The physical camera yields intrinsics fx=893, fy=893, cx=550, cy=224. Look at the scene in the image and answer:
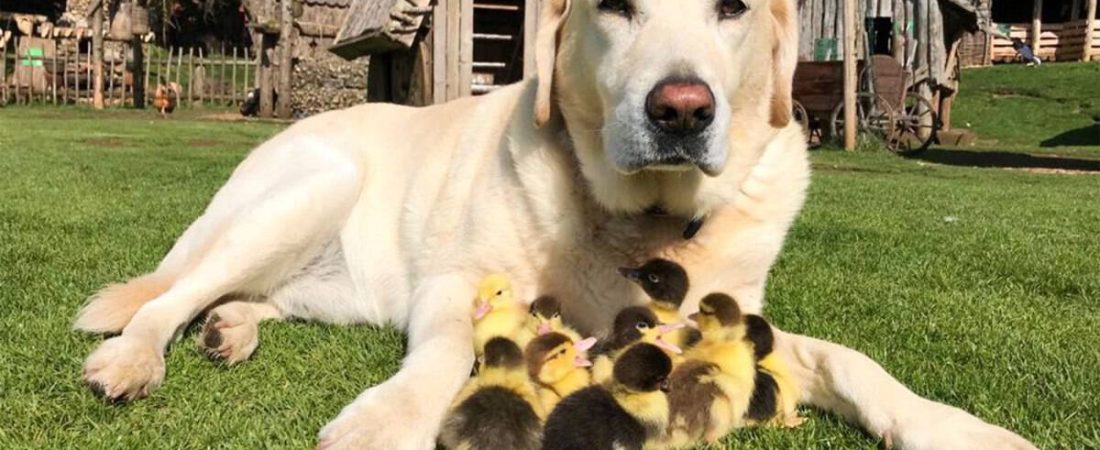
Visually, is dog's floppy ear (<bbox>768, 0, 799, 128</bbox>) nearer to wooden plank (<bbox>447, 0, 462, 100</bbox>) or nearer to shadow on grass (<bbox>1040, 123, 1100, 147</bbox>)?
wooden plank (<bbox>447, 0, 462, 100</bbox>)

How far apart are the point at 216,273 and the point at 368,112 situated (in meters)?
1.22

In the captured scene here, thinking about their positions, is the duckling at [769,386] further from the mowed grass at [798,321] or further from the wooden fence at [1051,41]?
the wooden fence at [1051,41]

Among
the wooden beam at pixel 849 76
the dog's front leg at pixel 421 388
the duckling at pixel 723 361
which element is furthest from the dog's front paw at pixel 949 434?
the wooden beam at pixel 849 76

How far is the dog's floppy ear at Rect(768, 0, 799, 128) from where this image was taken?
2852 millimetres

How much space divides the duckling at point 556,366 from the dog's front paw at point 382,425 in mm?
254

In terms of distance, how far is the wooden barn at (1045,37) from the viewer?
29312mm

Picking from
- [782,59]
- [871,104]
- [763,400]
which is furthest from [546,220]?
[871,104]

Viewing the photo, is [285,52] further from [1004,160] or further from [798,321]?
[798,321]

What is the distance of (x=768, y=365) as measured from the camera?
2213mm

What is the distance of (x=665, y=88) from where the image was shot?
7.22 feet

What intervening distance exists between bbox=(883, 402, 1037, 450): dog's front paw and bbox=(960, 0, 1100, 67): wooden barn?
30772mm

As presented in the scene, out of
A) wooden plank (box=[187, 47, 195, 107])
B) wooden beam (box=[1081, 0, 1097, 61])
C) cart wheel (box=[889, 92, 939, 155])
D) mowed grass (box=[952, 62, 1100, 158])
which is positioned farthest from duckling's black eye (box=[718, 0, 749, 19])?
wooden beam (box=[1081, 0, 1097, 61])

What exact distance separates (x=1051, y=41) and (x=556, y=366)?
33.8 meters

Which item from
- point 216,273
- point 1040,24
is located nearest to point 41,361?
point 216,273
